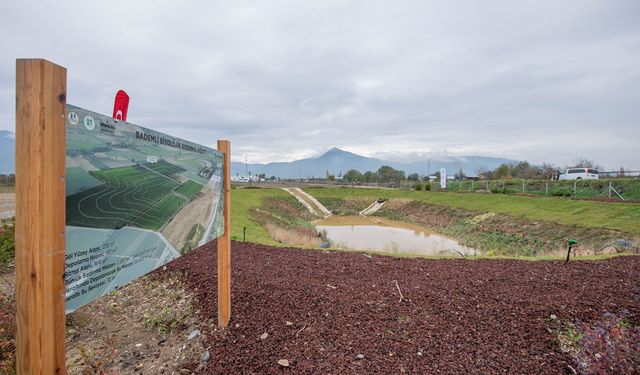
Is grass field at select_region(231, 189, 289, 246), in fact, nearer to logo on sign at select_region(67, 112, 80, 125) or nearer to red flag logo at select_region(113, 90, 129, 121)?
red flag logo at select_region(113, 90, 129, 121)

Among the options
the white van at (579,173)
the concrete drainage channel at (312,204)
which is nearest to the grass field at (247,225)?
the concrete drainage channel at (312,204)

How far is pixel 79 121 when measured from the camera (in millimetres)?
1806

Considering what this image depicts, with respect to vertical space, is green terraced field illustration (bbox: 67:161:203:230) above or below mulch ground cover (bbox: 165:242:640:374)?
above

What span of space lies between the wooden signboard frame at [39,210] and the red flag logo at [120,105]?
0.89 meters

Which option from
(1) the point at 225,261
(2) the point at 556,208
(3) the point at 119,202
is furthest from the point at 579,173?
(3) the point at 119,202

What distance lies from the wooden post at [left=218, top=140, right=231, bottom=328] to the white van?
4210 centimetres

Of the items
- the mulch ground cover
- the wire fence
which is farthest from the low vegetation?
the wire fence

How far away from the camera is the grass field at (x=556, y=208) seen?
1708 centimetres

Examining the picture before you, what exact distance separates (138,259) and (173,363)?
2005 millimetres

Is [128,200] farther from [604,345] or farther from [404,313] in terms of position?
[604,345]

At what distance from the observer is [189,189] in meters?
3.26

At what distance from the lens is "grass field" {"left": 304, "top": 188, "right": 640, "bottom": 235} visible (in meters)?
17.1

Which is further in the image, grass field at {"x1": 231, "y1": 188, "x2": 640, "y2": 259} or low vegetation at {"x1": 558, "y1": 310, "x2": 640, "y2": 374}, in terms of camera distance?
grass field at {"x1": 231, "y1": 188, "x2": 640, "y2": 259}

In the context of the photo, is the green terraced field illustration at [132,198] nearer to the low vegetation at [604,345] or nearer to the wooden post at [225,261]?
the wooden post at [225,261]
